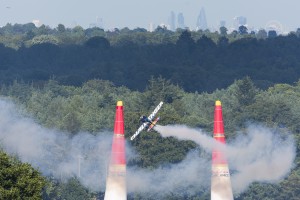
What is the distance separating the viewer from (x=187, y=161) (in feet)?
460

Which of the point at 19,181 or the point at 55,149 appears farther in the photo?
the point at 55,149

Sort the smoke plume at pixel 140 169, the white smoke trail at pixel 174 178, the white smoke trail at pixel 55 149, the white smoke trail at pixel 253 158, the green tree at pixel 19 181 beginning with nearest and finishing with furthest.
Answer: the green tree at pixel 19 181
the white smoke trail at pixel 253 158
the smoke plume at pixel 140 169
the white smoke trail at pixel 55 149
the white smoke trail at pixel 174 178

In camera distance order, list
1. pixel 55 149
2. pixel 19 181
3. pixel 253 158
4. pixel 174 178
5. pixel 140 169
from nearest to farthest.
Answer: pixel 19 181 < pixel 253 158 < pixel 55 149 < pixel 174 178 < pixel 140 169

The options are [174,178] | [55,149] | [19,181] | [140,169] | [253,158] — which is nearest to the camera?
[19,181]

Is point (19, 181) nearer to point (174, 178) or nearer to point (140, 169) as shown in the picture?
point (174, 178)

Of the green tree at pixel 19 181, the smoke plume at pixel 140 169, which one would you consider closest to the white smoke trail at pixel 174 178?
the smoke plume at pixel 140 169

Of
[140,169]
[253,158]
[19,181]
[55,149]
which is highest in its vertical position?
[55,149]

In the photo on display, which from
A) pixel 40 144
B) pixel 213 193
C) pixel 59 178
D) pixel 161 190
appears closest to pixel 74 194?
pixel 59 178

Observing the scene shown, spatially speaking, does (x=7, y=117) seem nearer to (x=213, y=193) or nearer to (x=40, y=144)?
(x=40, y=144)

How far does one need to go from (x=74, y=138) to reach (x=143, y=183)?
809cm

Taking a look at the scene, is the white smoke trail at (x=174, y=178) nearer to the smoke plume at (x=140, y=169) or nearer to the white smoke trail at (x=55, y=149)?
the smoke plume at (x=140, y=169)

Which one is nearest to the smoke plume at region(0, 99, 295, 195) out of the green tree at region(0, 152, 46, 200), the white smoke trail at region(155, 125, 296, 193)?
the white smoke trail at region(155, 125, 296, 193)

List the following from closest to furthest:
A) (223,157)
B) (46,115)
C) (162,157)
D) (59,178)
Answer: (223,157), (59,178), (162,157), (46,115)

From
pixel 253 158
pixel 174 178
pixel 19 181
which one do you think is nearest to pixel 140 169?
pixel 174 178
